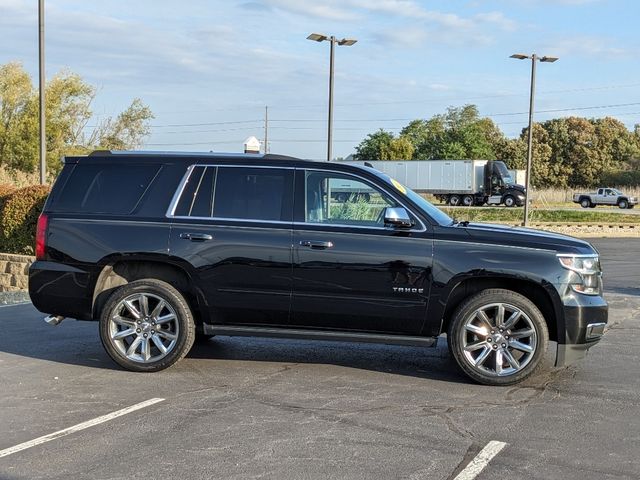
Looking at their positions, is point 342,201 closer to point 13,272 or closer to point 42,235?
point 42,235

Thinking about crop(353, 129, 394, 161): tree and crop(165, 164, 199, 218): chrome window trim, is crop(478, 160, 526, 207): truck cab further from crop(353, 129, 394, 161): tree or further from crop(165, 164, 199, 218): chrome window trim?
crop(165, 164, 199, 218): chrome window trim

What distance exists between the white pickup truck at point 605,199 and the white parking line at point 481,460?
55.9 meters

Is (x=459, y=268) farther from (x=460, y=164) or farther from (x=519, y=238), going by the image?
(x=460, y=164)

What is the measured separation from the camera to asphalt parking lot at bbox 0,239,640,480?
459 cm

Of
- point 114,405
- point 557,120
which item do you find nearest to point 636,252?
point 114,405

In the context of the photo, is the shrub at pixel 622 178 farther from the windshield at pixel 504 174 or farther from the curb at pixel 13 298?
the curb at pixel 13 298

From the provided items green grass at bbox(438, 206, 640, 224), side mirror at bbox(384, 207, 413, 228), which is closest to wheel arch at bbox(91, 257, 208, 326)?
side mirror at bbox(384, 207, 413, 228)

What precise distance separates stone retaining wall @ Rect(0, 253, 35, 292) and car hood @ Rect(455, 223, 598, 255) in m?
9.38

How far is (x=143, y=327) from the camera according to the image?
268 inches

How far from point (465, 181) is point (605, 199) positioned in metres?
11.6

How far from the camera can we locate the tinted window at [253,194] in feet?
22.1

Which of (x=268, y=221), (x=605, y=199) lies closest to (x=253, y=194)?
(x=268, y=221)

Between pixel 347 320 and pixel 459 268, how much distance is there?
1.05 m

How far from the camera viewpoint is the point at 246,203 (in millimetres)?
6789
